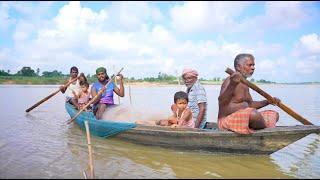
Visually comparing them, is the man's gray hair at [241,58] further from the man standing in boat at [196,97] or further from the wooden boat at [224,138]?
the wooden boat at [224,138]

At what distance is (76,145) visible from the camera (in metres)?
6.33

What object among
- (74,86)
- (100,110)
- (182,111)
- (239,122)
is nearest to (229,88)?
(239,122)

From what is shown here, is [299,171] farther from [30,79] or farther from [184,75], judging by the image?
[30,79]

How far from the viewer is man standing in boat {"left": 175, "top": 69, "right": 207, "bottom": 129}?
575cm

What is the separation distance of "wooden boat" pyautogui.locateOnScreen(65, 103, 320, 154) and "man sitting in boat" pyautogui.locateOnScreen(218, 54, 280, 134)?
0.44 feet

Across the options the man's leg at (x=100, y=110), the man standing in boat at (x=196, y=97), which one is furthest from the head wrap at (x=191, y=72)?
the man's leg at (x=100, y=110)

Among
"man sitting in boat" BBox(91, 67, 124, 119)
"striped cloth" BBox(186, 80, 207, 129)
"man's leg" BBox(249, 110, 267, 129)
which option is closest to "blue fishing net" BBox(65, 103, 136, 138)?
"man sitting in boat" BBox(91, 67, 124, 119)

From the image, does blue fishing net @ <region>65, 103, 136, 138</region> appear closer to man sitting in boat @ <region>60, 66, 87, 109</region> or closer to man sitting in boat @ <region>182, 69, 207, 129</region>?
man sitting in boat @ <region>182, 69, 207, 129</region>

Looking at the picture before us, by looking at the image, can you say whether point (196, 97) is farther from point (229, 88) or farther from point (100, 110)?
point (100, 110)

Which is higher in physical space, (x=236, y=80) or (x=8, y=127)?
(x=236, y=80)

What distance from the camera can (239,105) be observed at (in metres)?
5.07

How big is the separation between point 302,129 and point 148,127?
7.78 feet

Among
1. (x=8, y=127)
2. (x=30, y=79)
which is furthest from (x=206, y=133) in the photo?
(x=30, y=79)

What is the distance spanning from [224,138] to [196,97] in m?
0.97
